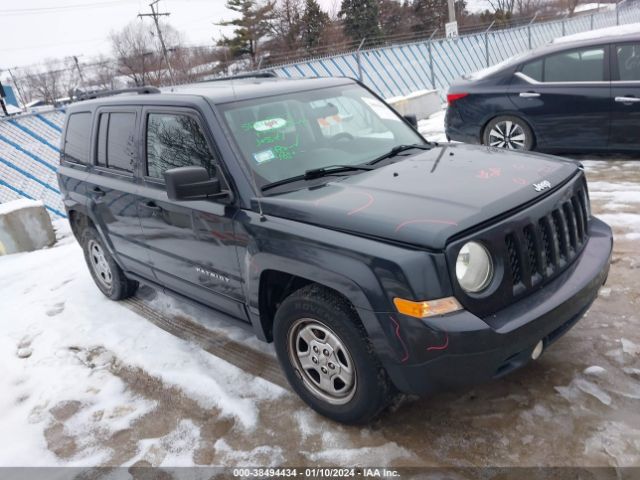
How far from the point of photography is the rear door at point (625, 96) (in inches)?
245

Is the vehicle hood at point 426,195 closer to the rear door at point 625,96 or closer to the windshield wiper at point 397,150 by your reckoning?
the windshield wiper at point 397,150

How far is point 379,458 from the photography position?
8.86 ft

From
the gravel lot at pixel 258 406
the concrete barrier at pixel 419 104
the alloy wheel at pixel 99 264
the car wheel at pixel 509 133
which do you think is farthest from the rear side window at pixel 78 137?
the concrete barrier at pixel 419 104

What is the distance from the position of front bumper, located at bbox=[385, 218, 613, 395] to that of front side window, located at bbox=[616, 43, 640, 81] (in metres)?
4.95

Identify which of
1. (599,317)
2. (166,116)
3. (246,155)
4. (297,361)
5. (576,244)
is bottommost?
(599,317)

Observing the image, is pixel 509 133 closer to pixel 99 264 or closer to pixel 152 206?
pixel 152 206

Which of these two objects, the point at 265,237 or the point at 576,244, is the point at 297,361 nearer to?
the point at 265,237

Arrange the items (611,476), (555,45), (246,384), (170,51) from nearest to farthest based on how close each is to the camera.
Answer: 1. (611,476)
2. (246,384)
3. (555,45)
4. (170,51)

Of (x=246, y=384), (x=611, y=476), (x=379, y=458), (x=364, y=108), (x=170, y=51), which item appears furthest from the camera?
(x=170, y=51)

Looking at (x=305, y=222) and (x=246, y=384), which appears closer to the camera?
(x=305, y=222)

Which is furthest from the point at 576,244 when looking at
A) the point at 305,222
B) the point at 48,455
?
the point at 48,455

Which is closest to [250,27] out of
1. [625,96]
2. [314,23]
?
[314,23]

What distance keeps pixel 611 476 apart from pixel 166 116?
330cm

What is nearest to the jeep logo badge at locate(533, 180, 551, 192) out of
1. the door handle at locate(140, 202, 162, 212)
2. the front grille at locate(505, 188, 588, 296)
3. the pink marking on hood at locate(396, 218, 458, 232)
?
the front grille at locate(505, 188, 588, 296)
